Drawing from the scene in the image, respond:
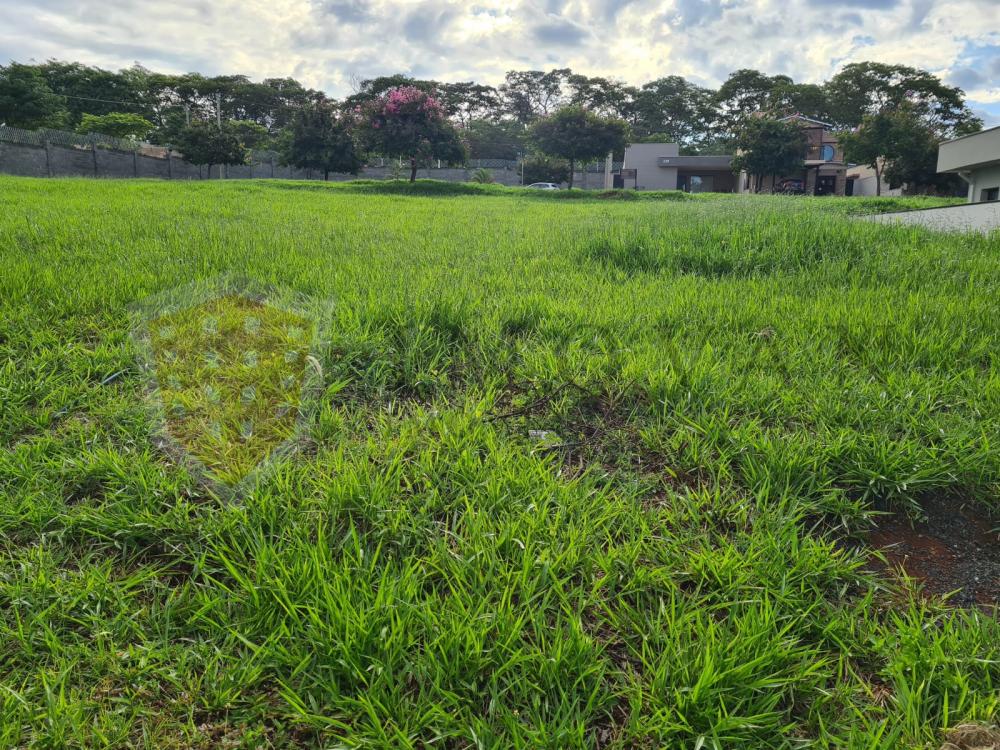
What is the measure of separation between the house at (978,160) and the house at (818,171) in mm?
18168

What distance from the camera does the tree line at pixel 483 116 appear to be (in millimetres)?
24625

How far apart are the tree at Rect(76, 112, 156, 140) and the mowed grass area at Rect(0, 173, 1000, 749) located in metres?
40.1

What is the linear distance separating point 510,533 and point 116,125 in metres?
43.1

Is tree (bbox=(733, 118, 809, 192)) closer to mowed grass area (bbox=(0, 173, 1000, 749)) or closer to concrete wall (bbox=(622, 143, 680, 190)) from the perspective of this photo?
concrete wall (bbox=(622, 143, 680, 190))

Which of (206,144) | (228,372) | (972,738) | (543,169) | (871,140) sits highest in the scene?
A: (871,140)

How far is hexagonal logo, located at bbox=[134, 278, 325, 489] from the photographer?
1908mm

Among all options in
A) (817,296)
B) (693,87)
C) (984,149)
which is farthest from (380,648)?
(693,87)

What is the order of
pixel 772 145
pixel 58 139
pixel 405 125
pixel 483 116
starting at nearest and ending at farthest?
pixel 58 139
pixel 405 125
pixel 772 145
pixel 483 116

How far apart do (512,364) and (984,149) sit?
2334 cm

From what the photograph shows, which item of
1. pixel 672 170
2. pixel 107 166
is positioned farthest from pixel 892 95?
pixel 107 166

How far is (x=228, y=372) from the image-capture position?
2355 millimetres

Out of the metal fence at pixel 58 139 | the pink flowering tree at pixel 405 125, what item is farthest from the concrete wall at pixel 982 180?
the metal fence at pixel 58 139

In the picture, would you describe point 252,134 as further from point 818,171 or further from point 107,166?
point 818,171

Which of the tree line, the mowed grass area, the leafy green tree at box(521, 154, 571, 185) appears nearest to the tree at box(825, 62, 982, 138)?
the tree line
